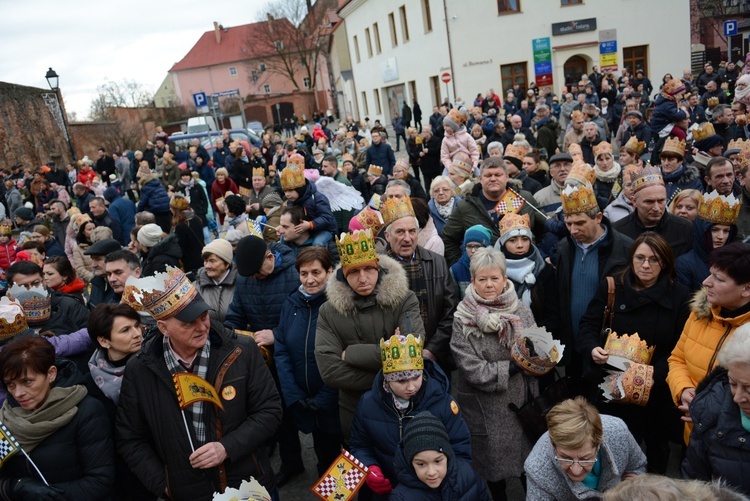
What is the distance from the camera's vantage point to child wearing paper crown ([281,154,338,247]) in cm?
636

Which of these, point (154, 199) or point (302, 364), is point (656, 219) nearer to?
point (302, 364)

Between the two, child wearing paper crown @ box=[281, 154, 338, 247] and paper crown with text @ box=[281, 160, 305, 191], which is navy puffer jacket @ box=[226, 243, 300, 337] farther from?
paper crown with text @ box=[281, 160, 305, 191]

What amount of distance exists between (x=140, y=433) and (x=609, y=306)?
302 cm

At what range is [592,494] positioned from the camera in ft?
9.30

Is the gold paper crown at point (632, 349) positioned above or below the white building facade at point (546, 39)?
below

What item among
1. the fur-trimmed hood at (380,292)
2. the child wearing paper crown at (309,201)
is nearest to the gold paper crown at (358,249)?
the fur-trimmed hood at (380,292)

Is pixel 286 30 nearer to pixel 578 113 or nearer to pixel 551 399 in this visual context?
pixel 578 113

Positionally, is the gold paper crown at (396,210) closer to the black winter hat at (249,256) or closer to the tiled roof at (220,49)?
the black winter hat at (249,256)

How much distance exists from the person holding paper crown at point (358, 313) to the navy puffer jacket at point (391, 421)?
340mm

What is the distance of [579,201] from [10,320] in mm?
4095

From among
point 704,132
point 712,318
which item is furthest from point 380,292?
point 704,132

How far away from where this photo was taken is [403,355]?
10.2 feet

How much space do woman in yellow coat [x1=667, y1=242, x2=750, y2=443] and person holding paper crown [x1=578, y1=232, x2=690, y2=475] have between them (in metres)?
0.28

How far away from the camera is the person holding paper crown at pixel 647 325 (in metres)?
3.58
